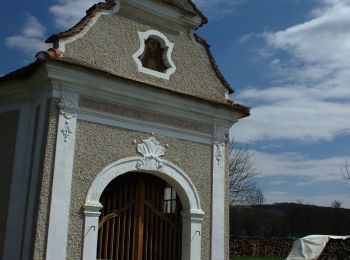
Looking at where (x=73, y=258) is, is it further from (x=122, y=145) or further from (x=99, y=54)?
(x=99, y=54)

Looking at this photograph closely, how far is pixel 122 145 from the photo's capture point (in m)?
8.37

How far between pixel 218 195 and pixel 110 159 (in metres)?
2.53

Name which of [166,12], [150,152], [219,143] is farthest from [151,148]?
[166,12]

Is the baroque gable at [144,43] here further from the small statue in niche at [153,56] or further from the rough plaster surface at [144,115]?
the rough plaster surface at [144,115]

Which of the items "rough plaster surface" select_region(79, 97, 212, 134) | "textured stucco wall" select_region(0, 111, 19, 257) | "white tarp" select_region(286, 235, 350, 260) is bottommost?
"white tarp" select_region(286, 235, 350, 260)

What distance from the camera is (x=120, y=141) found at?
837 centimetres

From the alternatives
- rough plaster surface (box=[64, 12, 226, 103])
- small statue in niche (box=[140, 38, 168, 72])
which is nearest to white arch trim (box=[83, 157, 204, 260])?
rough plaster surface (box=[64, 12, 226, 103])

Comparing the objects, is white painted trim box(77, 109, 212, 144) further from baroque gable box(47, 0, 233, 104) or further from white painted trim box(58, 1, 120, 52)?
white painted trim box(58, 1, 120, 52)

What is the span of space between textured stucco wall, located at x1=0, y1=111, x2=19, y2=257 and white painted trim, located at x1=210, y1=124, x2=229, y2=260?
12.6 ft

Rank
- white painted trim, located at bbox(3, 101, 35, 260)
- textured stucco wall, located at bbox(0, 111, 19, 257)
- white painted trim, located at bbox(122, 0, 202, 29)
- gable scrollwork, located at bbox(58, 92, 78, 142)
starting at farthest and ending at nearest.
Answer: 1. white painted trim, located at bbox(122, 0, 202, 29)
2. textured stucco wall, located at bbox(0, 111, 19, 257)
3. gable scrollwork, located at bbox(58, 92, 78, 142)
4. white painted trim, located at bbox(3, 101, 35, 260)

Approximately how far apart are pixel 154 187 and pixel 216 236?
61.1 inches

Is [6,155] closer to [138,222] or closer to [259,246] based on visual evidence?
[138,222]

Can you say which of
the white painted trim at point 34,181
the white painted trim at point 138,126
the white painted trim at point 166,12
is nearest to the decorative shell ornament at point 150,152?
the white painted trim at point 138,126

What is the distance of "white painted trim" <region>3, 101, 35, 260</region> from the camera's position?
758 cm
